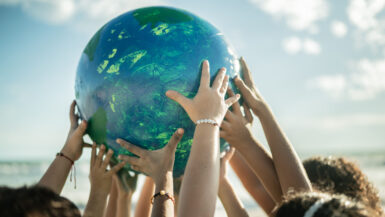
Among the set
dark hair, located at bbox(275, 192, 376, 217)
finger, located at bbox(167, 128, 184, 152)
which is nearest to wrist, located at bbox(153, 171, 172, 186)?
finger, located at bbox(167, 128, 184, 152)

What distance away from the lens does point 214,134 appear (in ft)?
6.54

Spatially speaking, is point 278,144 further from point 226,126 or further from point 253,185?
point 253,185

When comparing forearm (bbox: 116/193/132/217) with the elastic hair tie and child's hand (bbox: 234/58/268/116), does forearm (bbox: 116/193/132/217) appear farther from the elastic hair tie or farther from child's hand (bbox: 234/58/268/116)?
the elastic hair tie

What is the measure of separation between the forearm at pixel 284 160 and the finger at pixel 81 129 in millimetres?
1423

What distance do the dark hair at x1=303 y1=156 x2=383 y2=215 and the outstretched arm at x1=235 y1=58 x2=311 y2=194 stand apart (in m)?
0.48

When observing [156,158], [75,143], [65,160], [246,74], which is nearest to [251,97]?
[246,74]

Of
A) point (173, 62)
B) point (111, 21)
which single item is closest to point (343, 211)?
point (173, 62)

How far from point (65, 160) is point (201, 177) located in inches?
54.0

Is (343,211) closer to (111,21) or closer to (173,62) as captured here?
(173,62)

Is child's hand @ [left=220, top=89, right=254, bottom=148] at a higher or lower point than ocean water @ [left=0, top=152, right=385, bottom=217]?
higher

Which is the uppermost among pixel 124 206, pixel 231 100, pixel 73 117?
pixel 231 100

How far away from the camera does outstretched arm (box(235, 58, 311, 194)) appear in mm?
2314

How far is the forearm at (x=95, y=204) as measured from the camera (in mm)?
2559

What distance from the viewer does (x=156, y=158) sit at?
2355 millimetres
